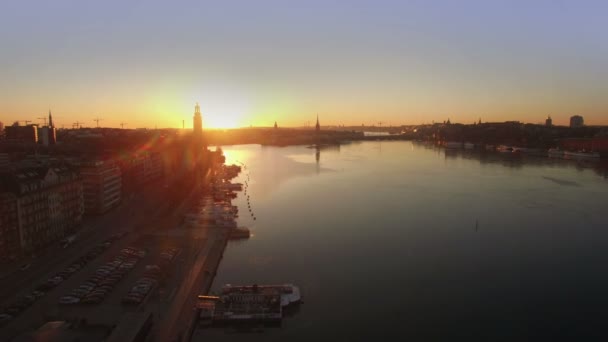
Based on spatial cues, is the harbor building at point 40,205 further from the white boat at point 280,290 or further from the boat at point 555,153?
the boat at point 555,153

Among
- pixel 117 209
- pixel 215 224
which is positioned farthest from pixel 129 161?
pixel 215 224

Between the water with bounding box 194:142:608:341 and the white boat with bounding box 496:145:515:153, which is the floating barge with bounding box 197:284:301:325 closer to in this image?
the water with bounding box 194:142:608:341

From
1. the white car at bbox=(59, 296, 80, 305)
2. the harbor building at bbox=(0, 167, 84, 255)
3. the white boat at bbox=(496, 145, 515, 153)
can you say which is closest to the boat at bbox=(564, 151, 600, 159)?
the white boat at bbox=(496, 145, 515, 153)

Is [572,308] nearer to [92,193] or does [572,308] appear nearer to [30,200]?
[30,200]

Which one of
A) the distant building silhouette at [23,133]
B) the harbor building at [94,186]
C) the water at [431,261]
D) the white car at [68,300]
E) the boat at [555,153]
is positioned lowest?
the water at [431,261]

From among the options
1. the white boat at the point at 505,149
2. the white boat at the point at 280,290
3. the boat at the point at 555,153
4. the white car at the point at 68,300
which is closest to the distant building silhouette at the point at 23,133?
the white car at the point at 68,300
